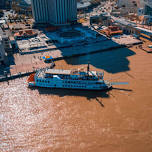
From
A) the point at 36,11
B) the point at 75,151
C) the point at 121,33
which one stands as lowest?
the point at 75,151

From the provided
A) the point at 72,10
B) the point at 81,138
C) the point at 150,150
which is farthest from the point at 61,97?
the point at 72,10

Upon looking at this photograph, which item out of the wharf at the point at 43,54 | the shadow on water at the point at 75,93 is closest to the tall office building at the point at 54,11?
the wharf at the point at 43,54

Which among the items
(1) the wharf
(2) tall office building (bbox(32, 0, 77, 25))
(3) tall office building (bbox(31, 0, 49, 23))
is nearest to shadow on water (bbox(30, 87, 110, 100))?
(1) the wharf

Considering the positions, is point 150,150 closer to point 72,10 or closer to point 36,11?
point 72,10

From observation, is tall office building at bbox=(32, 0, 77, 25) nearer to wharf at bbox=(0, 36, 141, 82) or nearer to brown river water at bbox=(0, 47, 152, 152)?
wharf at bbox=(0, 36, 141, 82)

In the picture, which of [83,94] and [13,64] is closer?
[83,94]
